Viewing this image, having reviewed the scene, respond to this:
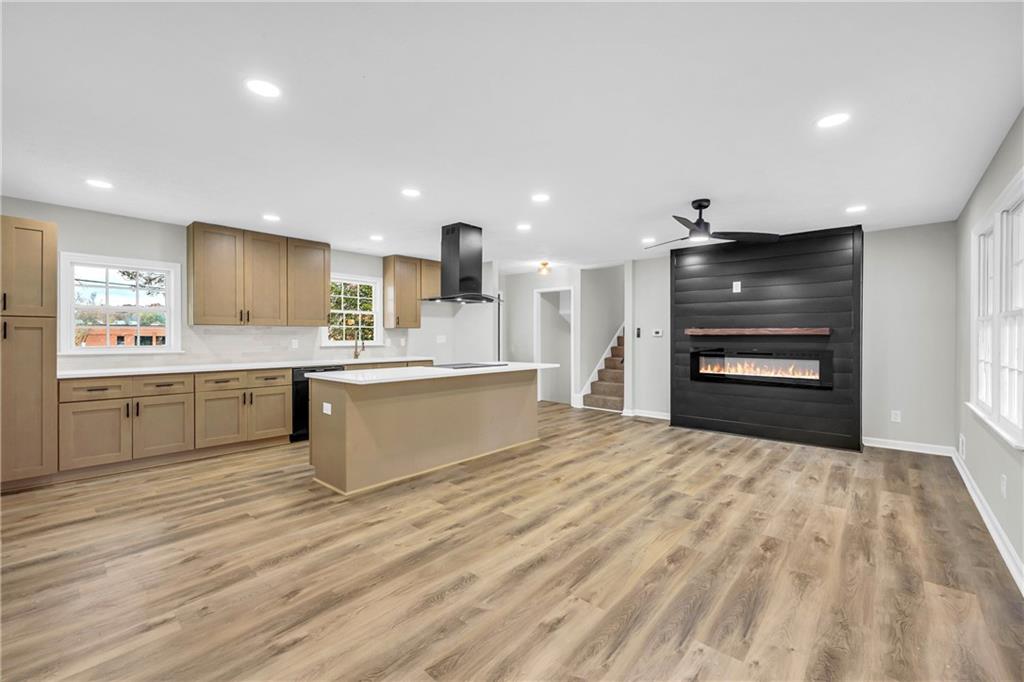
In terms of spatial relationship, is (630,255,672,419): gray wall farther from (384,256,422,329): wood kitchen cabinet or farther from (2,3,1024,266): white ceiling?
(384,256,422,329): wood kitchen cabinet

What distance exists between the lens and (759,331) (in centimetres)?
548

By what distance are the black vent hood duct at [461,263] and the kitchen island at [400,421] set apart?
84 cm

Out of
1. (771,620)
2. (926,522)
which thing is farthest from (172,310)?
(926,522)

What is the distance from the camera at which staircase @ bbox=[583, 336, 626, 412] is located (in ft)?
25.0

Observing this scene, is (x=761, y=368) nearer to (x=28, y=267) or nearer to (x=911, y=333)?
(x=911, y=333)

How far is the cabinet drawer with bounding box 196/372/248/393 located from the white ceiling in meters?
1.69

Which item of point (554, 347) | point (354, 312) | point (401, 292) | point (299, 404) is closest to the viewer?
point (299, 404)

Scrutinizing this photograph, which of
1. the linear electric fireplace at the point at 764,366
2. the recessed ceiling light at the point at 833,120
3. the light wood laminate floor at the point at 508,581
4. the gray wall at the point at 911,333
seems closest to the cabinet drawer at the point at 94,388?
the light wood laminate floor at the point at 508,581

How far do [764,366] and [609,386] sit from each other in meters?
2.74

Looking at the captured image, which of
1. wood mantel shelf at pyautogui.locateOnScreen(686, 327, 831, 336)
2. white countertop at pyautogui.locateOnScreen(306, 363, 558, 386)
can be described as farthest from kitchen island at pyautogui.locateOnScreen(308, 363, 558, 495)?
wood mantel shelf at pyautogui.locateOnScreen(686, 327, 831, 336)

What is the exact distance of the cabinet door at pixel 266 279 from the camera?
204 inches

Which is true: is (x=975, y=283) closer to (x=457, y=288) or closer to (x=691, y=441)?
(x=691, y=441)

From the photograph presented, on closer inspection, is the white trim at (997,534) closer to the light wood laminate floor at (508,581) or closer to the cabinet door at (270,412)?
the light wood laminate floor at (508,581)

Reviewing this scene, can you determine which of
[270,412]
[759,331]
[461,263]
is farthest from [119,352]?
[759,331]
